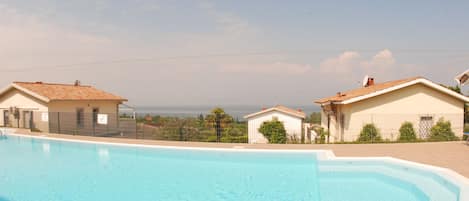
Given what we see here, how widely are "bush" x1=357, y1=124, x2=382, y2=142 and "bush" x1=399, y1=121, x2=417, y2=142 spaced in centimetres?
108

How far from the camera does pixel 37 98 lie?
20.1 metres

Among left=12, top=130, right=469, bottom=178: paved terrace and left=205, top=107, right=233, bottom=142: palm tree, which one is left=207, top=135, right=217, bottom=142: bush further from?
left=12, top=130, right=469, bottom=178: paved terrace

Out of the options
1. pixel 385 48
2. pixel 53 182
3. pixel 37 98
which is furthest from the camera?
pixel 385 48

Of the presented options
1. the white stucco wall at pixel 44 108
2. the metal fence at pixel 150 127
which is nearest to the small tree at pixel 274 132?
the metal fence at pixel 150 127

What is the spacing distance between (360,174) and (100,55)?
23.4m

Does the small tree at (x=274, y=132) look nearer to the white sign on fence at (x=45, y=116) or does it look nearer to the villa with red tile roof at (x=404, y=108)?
the villa with red tile roof at (x=404, y=108)

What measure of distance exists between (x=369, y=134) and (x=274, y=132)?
4.71m

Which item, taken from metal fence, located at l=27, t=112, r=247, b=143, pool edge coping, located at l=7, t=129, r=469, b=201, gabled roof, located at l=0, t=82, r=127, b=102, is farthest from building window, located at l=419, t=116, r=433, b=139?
gabled roof, located at l=0, t=82, r=127, b=102

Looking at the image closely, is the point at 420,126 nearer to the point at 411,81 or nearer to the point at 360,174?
the point at 411,81

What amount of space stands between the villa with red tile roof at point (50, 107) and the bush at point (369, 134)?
1467 centimetres

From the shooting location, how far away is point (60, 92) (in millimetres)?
21562

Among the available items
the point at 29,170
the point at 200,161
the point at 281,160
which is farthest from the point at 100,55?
the point at 281,160

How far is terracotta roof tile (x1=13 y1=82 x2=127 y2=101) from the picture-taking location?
66.7 feet

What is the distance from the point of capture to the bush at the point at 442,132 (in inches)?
545
